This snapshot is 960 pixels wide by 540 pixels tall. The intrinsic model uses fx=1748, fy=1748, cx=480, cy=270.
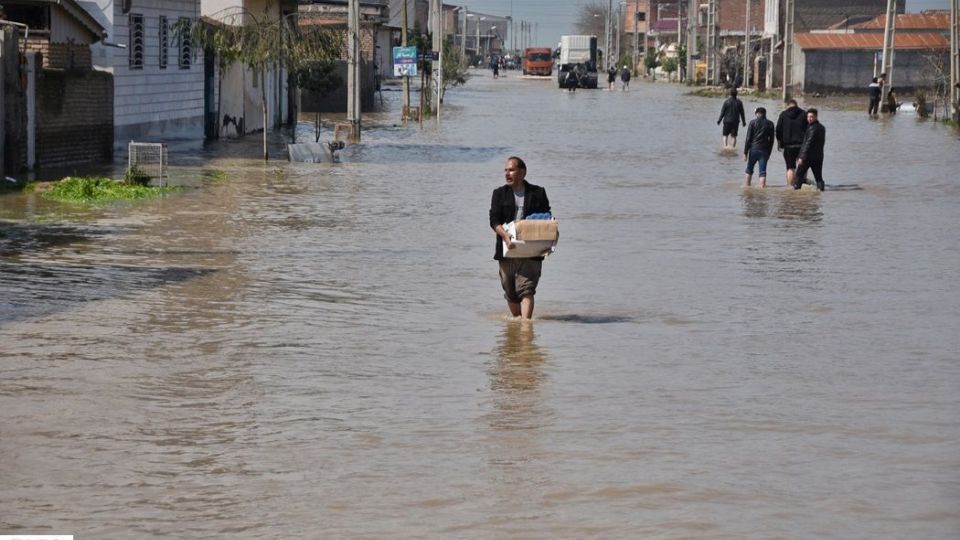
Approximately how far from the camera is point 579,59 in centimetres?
10594

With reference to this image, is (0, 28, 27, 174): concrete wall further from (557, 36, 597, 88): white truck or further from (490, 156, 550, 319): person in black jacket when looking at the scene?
(557, 36, 597, 88): white truck

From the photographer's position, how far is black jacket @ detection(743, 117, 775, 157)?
27891 millimetres

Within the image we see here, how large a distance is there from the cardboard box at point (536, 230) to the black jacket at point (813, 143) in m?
14.7

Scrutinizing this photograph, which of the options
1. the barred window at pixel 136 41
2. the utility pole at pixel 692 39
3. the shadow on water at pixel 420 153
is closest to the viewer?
the barred window at pixel 136 41

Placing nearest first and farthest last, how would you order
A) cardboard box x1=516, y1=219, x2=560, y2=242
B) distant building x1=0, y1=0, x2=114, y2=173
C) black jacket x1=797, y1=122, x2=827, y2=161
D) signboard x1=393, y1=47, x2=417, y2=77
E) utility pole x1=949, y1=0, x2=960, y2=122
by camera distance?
1. cardboard box x1=516, y1=219, x2=560, y2=242
2. distant building x1=0, y1=0, x2=114, y2=173
3. black jacket x1=797, y1=122, x2=827, y2=161
4. signboard x1=393, y1=47, x2=417, y2=77
5. utility pole x1=949, y1=0, x2=960, y2=122

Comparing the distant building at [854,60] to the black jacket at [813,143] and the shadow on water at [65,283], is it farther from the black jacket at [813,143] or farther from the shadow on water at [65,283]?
the shadow on water at [65,283]

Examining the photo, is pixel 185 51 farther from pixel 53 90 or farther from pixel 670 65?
pixel 670 65

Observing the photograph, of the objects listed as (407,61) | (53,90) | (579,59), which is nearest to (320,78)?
(407,61)

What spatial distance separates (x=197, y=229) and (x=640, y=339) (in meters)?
8.58

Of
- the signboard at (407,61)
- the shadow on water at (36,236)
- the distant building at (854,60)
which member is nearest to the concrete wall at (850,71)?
the distant building at (854,60)

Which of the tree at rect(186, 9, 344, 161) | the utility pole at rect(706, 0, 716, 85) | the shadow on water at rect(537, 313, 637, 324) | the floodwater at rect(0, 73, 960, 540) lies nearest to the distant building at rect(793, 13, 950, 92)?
the utility pole at rect(706, 0, 716, 85)

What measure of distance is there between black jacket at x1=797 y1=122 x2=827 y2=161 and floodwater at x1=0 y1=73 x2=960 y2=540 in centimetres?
298

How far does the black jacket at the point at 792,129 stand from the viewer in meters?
28.1

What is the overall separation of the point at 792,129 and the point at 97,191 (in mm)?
11147
